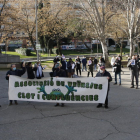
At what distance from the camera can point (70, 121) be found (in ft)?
21.0

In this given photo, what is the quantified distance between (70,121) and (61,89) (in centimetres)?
171

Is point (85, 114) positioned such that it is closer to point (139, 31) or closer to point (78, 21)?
point (78, 21)

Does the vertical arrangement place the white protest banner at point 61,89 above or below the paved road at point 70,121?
above

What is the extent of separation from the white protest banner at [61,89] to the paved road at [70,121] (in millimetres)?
348

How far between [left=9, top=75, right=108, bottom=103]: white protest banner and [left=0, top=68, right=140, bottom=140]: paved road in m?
0.35

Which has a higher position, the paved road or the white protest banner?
the white protest banner

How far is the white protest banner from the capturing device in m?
7.71

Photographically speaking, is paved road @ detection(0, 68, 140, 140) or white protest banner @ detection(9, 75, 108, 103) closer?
paved road @ detection(0, 68, 140, 140)

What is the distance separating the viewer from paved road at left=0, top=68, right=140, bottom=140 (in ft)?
17.4

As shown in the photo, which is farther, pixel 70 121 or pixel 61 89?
pixel 61 89

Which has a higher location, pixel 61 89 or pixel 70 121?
pixel 61 89

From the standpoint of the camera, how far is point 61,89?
788 cm

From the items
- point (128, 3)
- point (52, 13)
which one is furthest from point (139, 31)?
point (52, 13)

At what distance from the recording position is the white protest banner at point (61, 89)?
7.71 m
